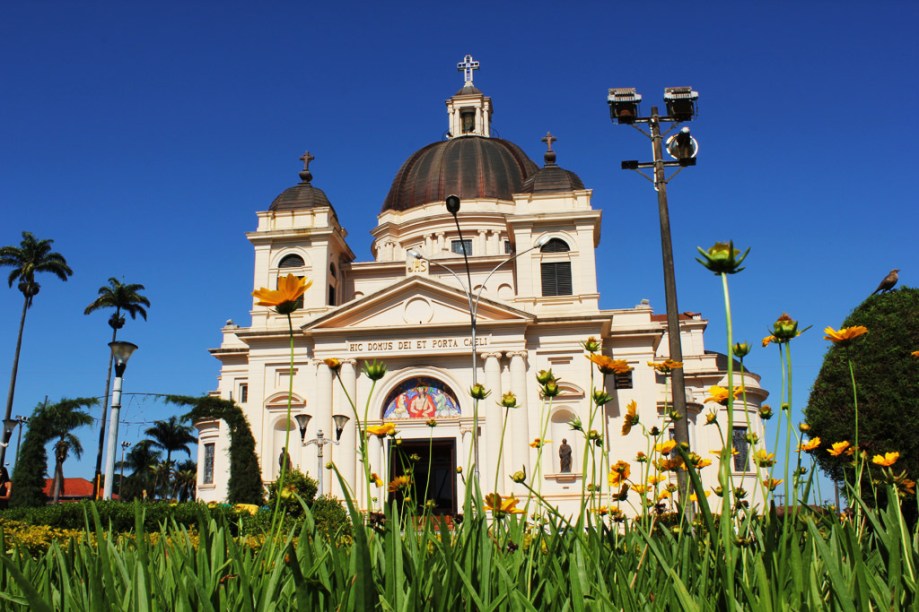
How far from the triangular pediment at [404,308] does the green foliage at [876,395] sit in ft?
75.9

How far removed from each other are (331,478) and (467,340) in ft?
27.9

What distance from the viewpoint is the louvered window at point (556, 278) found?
3684cm

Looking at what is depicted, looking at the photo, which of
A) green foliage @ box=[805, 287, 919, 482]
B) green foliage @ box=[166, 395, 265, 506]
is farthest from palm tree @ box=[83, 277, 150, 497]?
green foliage @ box=[805, 287, 919, 482]

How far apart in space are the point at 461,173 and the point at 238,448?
24.5 metres

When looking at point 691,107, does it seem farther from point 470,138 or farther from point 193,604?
point 470,138

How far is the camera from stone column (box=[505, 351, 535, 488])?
32.4 m

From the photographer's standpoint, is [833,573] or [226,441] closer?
[833,573]

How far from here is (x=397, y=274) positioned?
42938mm

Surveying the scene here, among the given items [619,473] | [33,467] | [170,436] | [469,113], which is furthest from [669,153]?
[170,436]

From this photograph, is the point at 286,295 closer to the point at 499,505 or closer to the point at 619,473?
the point at 499,505

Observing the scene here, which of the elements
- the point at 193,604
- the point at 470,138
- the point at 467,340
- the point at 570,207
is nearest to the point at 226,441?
the point at 467,340

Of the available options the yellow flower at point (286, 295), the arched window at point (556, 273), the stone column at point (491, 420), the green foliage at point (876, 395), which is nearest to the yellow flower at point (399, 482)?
the yellow flower at point (286, 295)

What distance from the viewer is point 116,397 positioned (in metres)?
18.3

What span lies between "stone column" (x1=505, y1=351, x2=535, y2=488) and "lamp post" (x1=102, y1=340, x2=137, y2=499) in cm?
1744
